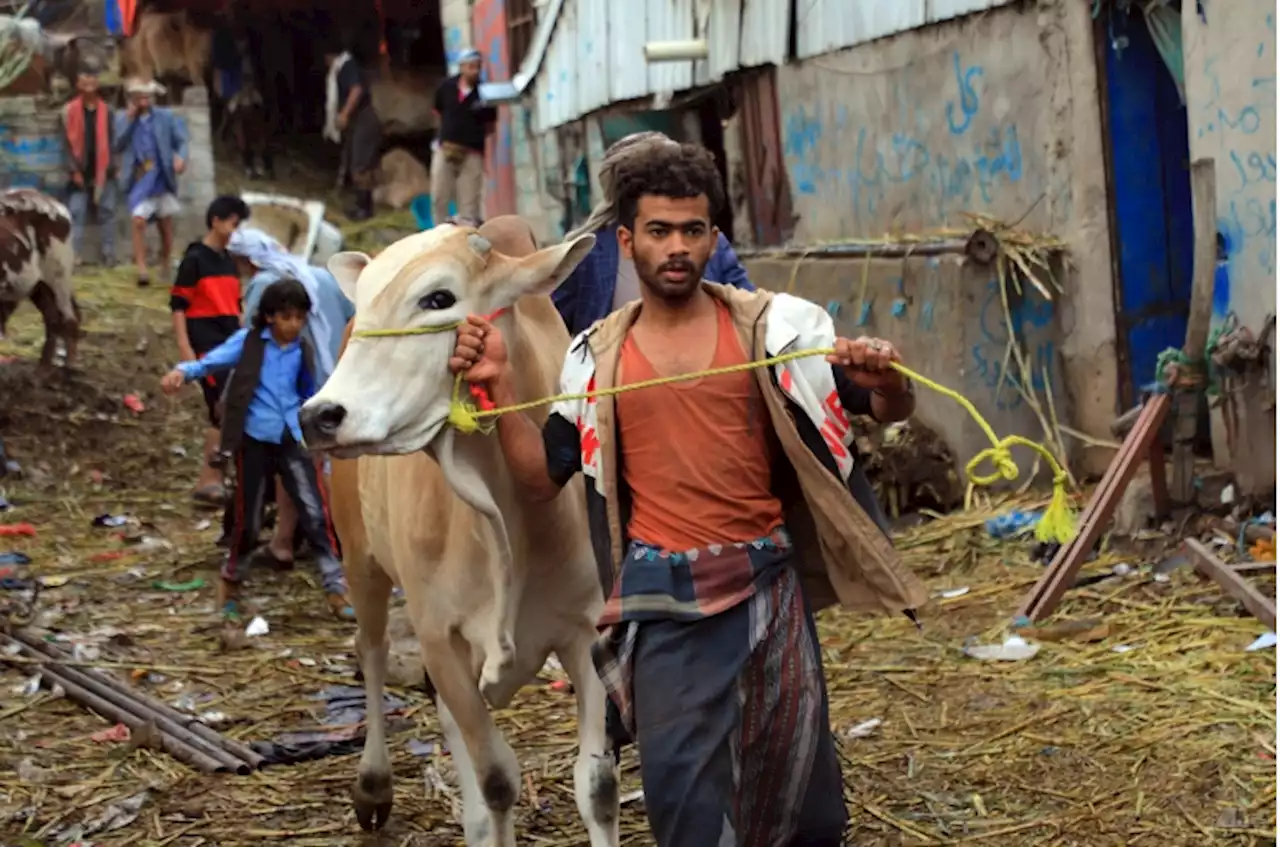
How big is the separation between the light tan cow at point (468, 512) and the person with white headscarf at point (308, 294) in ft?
9.87

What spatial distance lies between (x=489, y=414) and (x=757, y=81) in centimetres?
938

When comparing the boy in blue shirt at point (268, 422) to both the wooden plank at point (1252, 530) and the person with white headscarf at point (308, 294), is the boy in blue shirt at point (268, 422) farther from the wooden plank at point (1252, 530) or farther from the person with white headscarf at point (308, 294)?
the wooden plank at point (1252, 530)

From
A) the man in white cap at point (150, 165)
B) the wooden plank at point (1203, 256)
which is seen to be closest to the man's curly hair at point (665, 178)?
the wooden plank at point (1203, 256)

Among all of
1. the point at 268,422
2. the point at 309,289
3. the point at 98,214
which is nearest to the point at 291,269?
the point at 309,289

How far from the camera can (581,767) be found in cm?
427

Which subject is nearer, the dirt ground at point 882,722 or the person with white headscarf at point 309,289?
the dirt ground at point 882,722

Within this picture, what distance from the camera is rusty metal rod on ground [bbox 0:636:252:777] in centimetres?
571

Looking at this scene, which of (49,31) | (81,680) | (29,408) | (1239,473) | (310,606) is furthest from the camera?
(49,31)

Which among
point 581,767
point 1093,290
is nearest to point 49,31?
point 1093,290

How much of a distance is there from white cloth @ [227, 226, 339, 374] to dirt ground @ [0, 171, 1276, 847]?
45.6 inches

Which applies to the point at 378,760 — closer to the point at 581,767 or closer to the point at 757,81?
the point at 581,767

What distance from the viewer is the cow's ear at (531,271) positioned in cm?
373

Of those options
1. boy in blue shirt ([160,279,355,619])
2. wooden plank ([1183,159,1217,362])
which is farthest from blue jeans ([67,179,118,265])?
wooden plank ([1183,159,1217,362])

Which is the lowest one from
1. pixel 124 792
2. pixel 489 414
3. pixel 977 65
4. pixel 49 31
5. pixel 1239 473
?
pixel 124 792
